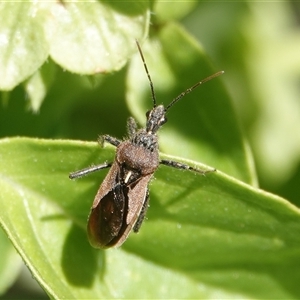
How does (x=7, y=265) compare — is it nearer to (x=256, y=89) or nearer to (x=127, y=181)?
(x=127, y=181)

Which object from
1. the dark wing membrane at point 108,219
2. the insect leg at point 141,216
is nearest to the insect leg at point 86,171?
the dark wing membrane at point 108,219

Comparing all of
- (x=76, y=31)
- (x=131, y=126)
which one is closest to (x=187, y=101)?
(x=131, y=126)

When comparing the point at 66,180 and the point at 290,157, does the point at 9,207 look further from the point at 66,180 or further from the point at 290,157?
the point at 290,157

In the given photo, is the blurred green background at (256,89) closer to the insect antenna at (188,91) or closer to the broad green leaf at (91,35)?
the insect antenna at (188,91)

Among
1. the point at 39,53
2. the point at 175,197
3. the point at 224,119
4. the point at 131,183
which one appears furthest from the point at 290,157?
the point at 39,53

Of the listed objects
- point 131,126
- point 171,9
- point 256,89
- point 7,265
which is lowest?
point 7,265

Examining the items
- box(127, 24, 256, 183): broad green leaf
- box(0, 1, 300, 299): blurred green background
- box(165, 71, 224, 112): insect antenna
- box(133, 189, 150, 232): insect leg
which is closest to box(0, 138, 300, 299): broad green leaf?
box(133, 189, 150, 232): insect leg
